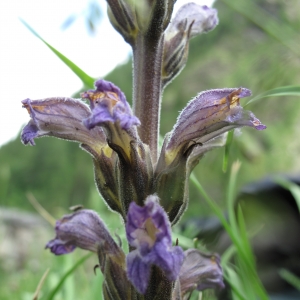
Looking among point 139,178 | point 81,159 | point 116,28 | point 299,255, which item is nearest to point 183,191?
point 139,178

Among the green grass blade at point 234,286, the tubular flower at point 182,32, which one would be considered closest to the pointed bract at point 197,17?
the tubular flower at point 182,32

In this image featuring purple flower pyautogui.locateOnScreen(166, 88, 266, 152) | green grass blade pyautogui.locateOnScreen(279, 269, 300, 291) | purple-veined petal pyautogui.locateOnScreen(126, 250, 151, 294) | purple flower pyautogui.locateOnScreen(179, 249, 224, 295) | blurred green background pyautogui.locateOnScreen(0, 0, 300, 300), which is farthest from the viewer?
blurred green background pyautogui.locateOnScreen(0, 0, 300, 300)

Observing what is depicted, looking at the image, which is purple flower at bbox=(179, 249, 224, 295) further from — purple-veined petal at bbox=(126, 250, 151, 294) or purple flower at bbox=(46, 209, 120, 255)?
purple-veined petal at bbox=(126, 250, 151, 294)

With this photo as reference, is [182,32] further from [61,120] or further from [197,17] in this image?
[61,120]

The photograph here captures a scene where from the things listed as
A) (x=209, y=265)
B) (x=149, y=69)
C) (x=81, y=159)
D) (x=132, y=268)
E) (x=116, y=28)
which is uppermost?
(x=81, y=159)

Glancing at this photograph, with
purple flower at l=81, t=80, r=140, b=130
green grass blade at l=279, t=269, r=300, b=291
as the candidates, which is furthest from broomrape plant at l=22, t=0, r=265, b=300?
green grass blade at l=279, t=269, r=300, b=291

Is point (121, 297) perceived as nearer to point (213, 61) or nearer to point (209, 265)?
point (209, 265)

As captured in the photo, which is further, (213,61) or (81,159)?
(81,159)
